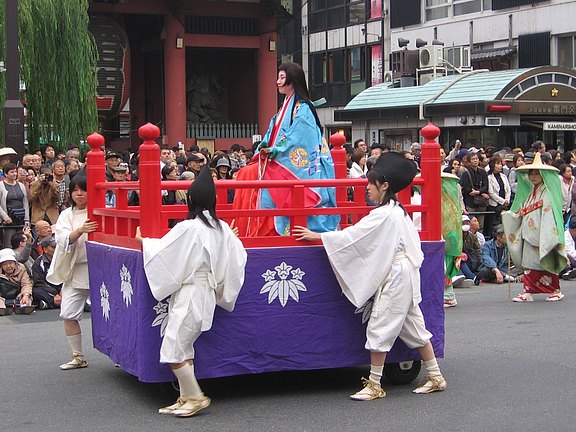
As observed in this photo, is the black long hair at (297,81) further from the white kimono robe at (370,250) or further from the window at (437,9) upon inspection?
the window at (437,9)

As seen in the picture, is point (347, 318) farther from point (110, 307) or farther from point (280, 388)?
point (110, 307)

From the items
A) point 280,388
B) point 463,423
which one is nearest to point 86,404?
point 280,388

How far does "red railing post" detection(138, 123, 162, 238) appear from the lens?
6414 millimetres

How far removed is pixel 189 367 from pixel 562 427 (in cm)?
222

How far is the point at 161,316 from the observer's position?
6422 mm

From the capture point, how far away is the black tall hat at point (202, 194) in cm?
627

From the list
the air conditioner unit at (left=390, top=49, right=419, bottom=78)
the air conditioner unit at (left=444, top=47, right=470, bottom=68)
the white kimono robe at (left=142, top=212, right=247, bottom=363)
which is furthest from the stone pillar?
the white kimono robe at (left=142, top=212, right=247, bottom=363)

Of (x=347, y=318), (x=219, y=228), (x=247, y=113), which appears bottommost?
(x=347, y=318)

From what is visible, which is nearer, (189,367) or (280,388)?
(189,367)

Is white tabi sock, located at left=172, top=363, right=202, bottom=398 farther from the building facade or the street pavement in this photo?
the building facade

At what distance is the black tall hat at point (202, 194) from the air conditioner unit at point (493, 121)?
731 inches

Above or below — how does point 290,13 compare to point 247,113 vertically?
above

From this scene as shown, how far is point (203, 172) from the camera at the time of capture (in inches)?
251

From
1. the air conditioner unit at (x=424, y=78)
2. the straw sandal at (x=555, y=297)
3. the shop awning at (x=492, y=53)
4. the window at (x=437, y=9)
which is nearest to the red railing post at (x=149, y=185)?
the straw sandal at (x=555, y=297)
